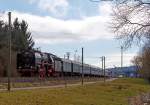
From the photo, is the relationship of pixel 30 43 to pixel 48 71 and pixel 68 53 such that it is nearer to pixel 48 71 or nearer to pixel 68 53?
pixel 68 53

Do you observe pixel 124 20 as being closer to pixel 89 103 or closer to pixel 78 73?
pixel 89 103

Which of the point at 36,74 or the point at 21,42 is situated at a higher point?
the point at 21,42

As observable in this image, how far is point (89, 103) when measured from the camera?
104ft

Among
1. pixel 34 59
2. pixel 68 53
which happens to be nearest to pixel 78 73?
pixel 34 59

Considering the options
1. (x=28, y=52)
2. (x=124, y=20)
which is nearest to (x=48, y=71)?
(x=28, y=52)

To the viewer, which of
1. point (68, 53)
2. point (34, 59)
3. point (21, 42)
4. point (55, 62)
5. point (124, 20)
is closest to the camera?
point (124, 20)

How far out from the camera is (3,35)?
9981cm

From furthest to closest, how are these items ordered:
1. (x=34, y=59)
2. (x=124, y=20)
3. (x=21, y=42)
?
(x=21, y=42) < (x=34, y=59) < (x=124, y=20)

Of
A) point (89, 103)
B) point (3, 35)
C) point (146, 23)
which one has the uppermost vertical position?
point (3, 35)

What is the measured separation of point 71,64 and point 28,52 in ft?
68.6

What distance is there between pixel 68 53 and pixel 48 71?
72.6 m

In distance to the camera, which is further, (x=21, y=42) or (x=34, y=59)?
(x=21, y=42)

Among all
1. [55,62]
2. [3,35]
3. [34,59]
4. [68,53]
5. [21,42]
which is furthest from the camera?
[68,53]

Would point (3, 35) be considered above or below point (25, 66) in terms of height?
above
